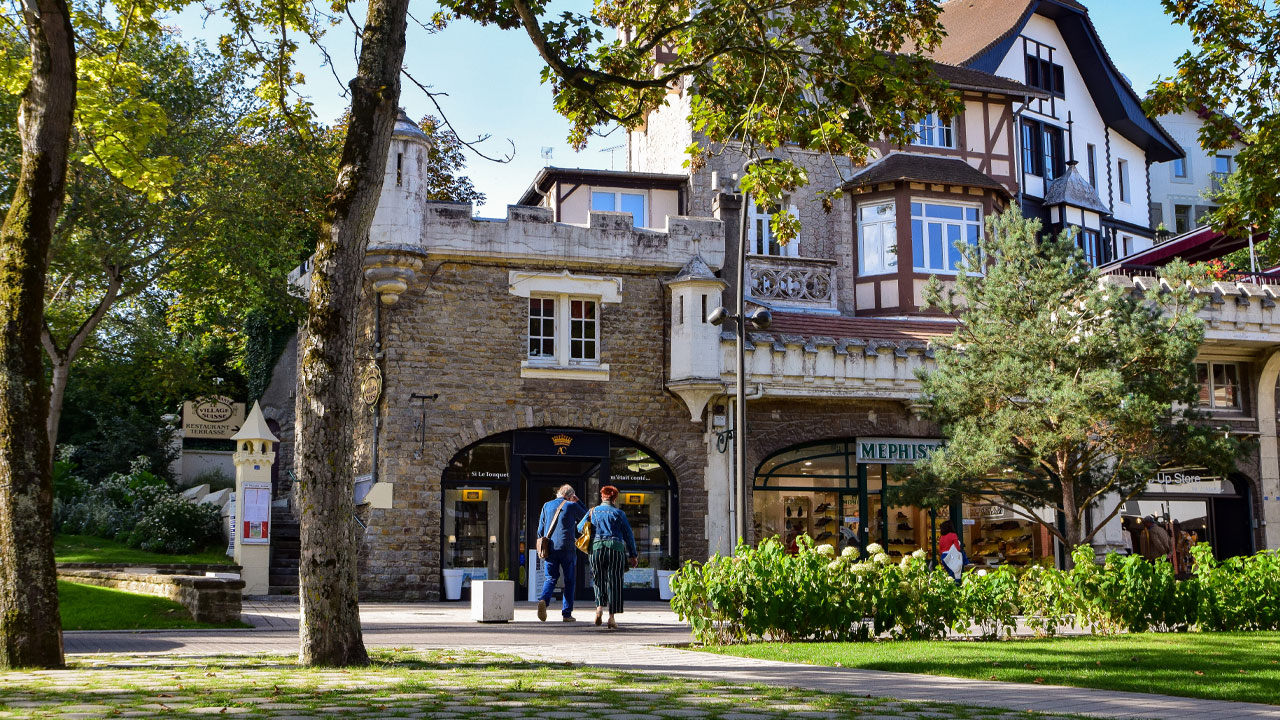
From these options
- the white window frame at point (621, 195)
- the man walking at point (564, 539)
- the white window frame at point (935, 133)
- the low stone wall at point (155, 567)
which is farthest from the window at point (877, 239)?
the low stone wall at point (155, 567)

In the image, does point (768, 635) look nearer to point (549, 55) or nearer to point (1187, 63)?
point (549, 55)

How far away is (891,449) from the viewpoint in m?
25.0

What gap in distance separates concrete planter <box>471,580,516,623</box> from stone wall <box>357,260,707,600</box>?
6579 millimetres

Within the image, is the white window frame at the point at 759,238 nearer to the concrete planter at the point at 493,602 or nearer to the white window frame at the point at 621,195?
the white window frame at the point at 621,195

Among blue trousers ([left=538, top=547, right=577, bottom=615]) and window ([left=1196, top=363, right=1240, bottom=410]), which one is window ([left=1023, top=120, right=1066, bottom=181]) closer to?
window ([left=1196, top=363, right=1240, bottom=410])

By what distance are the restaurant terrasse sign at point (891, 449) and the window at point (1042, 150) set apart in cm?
1332

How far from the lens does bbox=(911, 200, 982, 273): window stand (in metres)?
29.4

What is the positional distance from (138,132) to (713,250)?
43.5 ft

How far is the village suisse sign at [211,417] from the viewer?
35.4 metres

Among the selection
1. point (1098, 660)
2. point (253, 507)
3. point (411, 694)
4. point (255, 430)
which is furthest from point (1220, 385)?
point (411, 694)

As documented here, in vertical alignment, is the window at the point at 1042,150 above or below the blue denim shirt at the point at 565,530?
above

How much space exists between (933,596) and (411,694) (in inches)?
275

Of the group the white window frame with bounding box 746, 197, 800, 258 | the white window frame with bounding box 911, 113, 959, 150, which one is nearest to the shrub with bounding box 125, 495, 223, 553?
the white window frame with bounding box 746, 197, 800, 258

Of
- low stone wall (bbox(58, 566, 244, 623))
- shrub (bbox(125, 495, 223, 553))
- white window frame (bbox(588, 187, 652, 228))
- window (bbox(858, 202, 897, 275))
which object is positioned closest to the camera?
low stone wall (bbox(58, 566, 244, 623))
